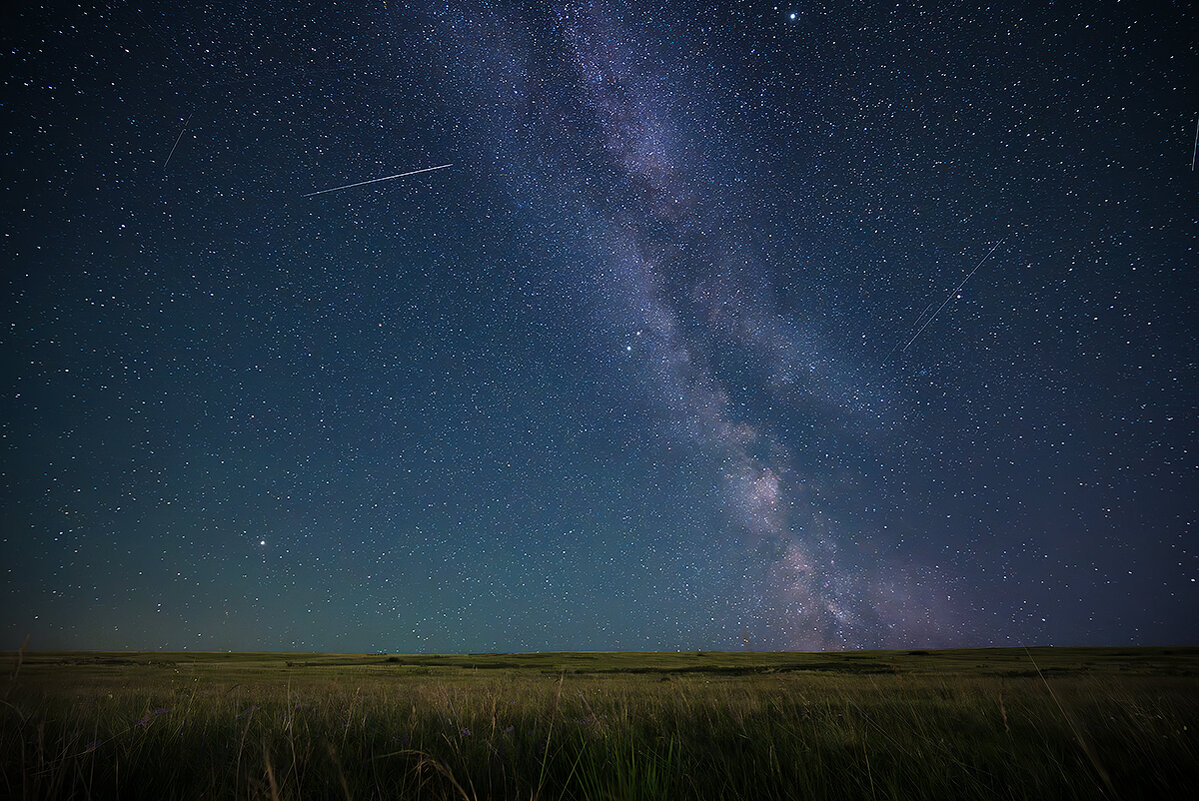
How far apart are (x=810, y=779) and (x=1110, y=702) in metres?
3.87

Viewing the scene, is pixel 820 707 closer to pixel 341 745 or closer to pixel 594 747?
pixel 594 747

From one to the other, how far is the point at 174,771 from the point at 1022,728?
5107 mm

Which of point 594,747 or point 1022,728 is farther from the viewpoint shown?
point 1022,728

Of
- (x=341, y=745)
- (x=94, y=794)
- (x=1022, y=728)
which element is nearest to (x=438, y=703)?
(x=341, y=745)

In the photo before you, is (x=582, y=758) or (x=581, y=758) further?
(x=582, y=758)

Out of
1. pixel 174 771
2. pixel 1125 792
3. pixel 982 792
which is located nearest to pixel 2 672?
pixel 174 771

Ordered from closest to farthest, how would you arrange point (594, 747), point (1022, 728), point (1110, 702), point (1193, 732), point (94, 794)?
point (94, 794) → point (594, 747) → point (1193, 732) → point (1022, 728) → point (1110, 702)

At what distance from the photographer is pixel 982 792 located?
1915mm

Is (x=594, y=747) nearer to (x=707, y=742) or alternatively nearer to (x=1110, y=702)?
(x=707, y=742)

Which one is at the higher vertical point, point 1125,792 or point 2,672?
point 2,672

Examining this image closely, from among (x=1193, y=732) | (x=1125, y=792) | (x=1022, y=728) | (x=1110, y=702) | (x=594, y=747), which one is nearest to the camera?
(x=1125, y=792)

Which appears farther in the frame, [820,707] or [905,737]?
[820,707]

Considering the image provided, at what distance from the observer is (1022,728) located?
3652mm

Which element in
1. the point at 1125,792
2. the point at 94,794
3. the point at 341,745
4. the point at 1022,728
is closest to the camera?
the point at 94,794
